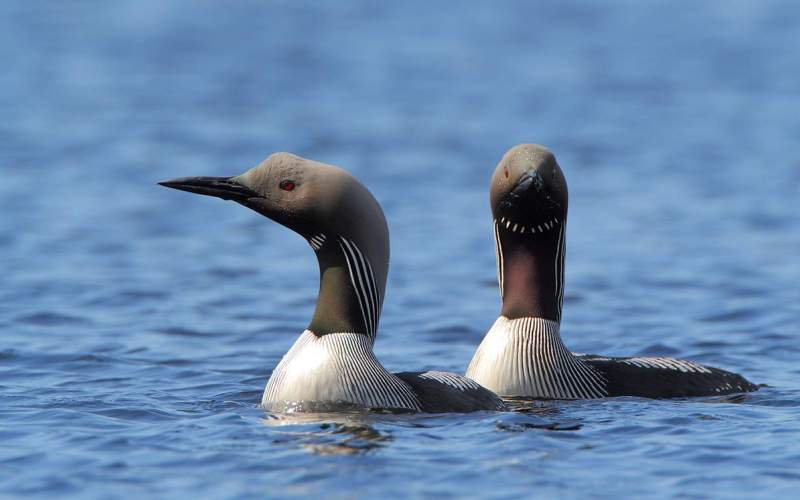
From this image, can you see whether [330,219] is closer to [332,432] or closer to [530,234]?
[332,432]

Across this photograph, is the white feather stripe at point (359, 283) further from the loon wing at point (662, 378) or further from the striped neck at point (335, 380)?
the loon wing at point (662, 378)

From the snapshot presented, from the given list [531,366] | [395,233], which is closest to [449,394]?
[531,366]

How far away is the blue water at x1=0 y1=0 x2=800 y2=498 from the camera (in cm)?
708

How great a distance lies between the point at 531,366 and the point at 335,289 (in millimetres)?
1326

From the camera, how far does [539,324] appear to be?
28.3 feet

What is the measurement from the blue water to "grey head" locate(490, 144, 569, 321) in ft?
2.40

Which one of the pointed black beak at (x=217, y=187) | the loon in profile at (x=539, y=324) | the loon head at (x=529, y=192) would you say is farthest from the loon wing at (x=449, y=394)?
the pointed black beak at (x=217, y=187)

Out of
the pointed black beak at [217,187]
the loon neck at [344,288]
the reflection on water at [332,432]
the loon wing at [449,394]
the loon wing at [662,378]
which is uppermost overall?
the pointed black beak at [217,187]

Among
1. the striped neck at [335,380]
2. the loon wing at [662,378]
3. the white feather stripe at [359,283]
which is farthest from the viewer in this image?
the loon wing at [662,378]

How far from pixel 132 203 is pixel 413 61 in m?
10.6

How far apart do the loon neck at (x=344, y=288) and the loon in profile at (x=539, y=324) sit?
3.34 ft

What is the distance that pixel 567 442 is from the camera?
7.35m

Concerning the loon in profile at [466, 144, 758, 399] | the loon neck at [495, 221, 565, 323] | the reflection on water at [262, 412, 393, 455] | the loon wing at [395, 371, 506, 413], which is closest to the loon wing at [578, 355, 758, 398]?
the loon in profile at [466, 144, 758, 399]

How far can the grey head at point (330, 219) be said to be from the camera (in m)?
7.61
